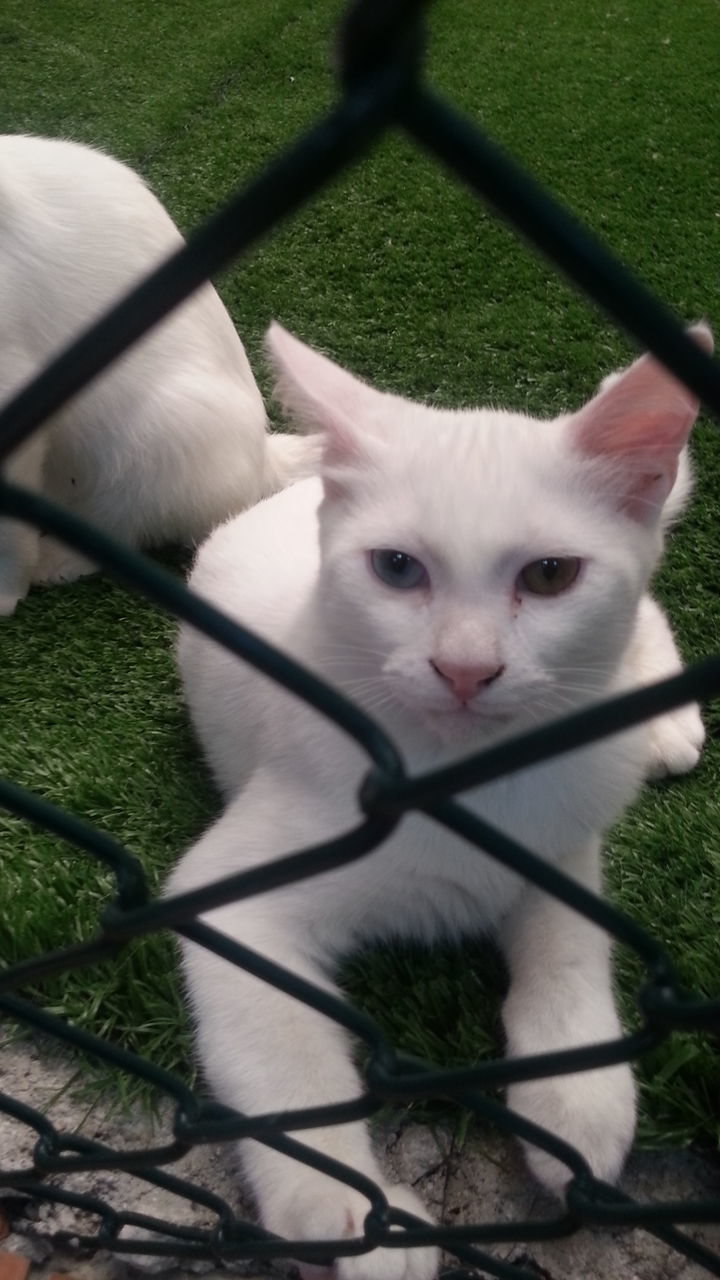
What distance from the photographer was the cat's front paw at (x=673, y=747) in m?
1.50

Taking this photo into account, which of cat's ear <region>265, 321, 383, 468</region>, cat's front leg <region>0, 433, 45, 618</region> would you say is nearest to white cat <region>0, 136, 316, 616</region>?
cat's front leg <region>0, 433, 45, 618</region>

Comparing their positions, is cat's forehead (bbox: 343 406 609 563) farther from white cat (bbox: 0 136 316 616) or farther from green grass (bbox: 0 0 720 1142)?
white cat (bbox: 0 136 316 616)

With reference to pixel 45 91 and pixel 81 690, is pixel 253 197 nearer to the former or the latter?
pixel 81 690

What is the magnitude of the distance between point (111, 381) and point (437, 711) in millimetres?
1075

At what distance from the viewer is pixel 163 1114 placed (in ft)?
3.92

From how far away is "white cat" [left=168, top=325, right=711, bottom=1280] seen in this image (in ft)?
3.13

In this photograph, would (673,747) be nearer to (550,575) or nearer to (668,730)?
(668,730)

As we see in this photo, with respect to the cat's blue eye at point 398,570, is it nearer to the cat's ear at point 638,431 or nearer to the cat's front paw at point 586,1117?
the cat's ear at point 638,431

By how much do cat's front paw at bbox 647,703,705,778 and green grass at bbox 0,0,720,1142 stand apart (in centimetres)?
4

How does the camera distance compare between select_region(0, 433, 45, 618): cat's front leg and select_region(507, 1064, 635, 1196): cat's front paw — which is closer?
select_region(507, 1064, 635, 1196): cat's front paw

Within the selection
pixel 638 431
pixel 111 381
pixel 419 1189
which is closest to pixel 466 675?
pixel 638 431

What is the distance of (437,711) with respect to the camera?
0.95 m

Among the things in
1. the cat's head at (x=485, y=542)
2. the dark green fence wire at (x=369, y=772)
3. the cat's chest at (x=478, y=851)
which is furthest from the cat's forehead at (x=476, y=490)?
the dark green fence wire at (x=369, y=772)

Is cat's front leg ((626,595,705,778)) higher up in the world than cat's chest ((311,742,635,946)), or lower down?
higher up
